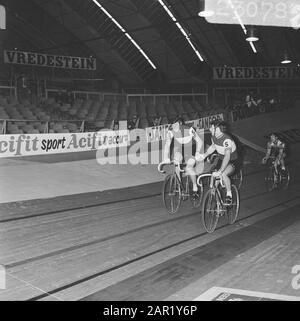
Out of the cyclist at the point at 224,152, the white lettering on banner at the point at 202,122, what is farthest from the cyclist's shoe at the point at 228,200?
the white lettering on banner at the point at 202,122

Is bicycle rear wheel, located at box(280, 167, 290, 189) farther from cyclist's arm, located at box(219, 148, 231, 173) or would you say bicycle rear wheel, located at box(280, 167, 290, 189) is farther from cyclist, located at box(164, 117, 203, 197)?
cyclist's arm, located at box(219, 148, 231, 173)

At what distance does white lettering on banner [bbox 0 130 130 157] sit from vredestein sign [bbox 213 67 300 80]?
988 centimetres

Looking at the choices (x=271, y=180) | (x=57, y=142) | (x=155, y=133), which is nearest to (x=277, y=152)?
(x=271, y=180)

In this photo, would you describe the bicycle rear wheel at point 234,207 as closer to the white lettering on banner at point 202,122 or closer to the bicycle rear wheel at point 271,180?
the bicycle rear wheel at point 271,180

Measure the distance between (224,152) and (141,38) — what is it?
55.7ft

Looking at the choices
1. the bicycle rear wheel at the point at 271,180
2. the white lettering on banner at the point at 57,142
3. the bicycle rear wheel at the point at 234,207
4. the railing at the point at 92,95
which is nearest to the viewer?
the bicycle rear wheel at the point at 234,207

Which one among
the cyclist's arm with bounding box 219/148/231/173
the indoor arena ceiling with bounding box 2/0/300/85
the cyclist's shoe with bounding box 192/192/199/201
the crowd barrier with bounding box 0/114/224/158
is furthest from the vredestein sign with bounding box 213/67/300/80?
the cyclist's arm with bounding box 219/148/231/173

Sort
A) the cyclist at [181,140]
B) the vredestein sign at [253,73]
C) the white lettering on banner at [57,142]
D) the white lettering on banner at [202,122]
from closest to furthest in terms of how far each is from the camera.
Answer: the cyclist at [181,140], the white lettering on banner at [57,142], the white lettering on banner at [202,122], the vredestein sign at [253,73]

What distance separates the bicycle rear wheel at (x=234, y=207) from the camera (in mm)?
6159

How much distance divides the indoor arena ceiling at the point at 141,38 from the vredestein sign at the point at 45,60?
1.89 metres

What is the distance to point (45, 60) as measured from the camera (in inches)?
743

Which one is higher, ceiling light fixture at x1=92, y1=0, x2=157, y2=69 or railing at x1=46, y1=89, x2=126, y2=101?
ceiling light fixture at x1=92, y1=0, x2=157, y2=69

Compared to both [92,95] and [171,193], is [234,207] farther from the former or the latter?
[92,95]

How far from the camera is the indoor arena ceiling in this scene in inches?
760
